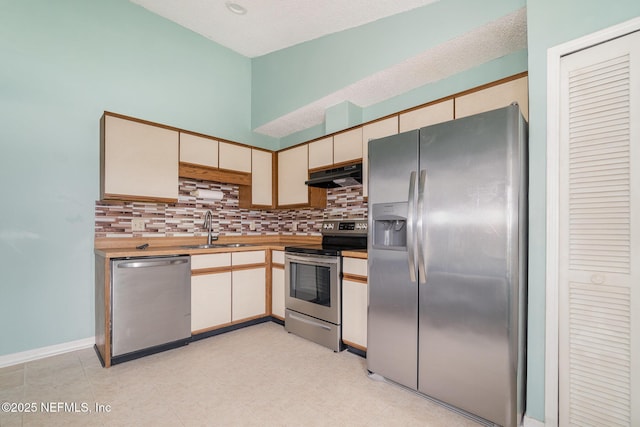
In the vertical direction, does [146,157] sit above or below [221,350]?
above

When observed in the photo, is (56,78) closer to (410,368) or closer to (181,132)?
(181,132)

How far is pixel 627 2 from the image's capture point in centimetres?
142

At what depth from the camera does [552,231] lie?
1593 millimetres

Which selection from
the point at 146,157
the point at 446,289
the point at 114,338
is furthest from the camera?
the point at 146,157

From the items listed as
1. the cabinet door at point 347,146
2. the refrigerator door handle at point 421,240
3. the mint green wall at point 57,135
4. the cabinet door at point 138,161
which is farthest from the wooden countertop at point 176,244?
the cabinet door at point 347,146

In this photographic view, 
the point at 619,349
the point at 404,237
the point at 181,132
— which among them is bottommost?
the point at 619,349

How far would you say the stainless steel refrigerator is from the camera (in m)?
1.59

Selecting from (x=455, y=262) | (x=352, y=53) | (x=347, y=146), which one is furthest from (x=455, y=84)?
(x=455, y=262)

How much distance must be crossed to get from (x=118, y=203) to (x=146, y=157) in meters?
0.58

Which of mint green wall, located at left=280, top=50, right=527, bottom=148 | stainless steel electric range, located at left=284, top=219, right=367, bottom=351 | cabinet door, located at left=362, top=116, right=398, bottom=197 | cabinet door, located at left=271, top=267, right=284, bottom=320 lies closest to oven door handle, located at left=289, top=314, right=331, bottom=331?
stainless steel electric range, located at left=284, top=219, right=367, bottom=351

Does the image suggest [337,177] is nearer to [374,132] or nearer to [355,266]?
[374,132]

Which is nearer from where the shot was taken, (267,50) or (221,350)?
(221,350)

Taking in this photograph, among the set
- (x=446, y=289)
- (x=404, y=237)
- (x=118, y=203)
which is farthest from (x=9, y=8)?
(x=446, y=289)

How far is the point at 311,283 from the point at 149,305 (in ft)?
4.78
